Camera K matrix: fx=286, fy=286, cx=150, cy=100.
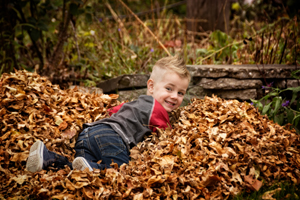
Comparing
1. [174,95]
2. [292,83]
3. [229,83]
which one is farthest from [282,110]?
[174,95]

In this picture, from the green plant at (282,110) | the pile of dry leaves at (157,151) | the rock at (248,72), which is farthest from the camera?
the rock at (248,72)

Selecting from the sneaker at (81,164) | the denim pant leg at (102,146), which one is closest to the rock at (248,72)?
the denim pant leg at (102,146)

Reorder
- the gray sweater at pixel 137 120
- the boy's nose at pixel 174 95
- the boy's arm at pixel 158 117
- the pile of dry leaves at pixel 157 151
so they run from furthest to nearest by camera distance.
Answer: the boy's nose at pixel 174 95
the boy's arm at pixel 158 117
the gray sweater at pixel 137 120
the pile of dry leaves at pixel 157 151

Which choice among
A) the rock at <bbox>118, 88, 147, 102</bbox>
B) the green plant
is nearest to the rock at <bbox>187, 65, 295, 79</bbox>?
the green plant

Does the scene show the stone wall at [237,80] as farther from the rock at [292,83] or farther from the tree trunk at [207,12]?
the tree trunk at [207,12]

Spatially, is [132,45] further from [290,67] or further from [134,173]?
[134,173]

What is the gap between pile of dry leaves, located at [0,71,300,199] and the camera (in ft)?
6.86

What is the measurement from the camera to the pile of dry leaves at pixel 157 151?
2090mm

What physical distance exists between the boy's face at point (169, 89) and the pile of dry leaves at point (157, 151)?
0.76 ft

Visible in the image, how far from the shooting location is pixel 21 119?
2.80 meters

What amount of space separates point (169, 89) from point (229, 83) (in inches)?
43.6

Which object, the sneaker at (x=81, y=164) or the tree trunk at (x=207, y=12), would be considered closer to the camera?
the sneaker at (x=81, y=164)

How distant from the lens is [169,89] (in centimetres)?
297

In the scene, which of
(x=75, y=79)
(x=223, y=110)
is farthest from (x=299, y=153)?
(x=75, y=79)
